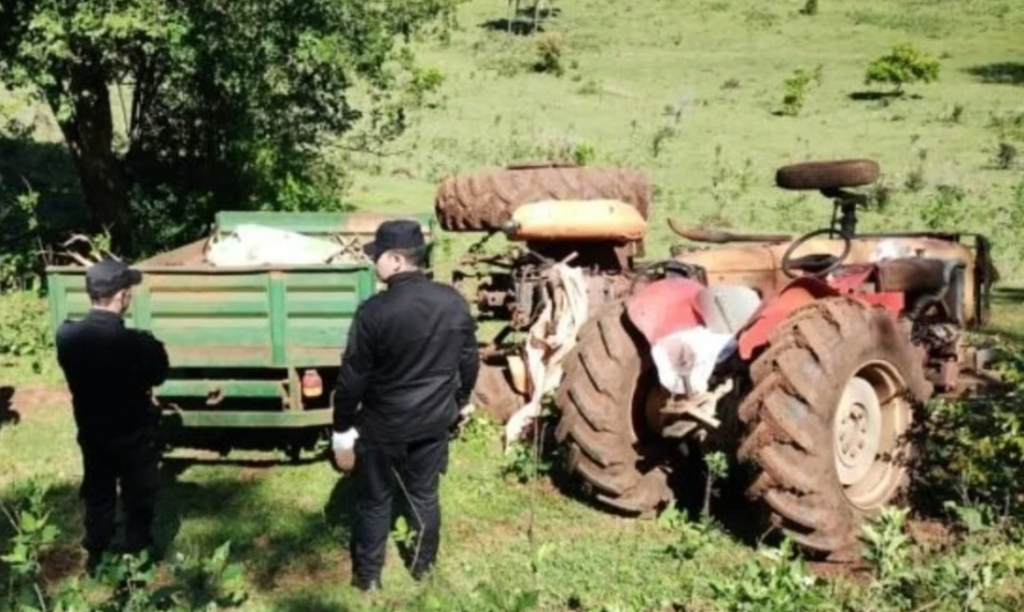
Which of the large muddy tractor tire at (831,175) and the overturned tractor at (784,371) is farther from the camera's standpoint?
the large muddy tractor tire at (831,175)

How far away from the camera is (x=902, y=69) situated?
106ft

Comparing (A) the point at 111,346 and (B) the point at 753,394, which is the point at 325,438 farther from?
(B) the point at 753,394

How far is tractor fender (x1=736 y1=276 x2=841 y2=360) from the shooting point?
5652mm

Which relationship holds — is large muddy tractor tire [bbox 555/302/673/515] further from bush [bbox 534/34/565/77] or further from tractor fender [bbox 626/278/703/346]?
bush [bbox 534/34/565/77]

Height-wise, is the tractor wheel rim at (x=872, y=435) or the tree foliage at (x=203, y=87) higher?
the tree foliage at (x=203, y=87)

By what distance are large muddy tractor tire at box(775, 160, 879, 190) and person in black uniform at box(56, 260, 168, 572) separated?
10.8 feet

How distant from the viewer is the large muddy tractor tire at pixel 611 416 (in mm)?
6062

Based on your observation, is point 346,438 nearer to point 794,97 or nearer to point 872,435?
point 872,435

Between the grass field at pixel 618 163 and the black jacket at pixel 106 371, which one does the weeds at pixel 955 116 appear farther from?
the black jacket at pixel 106 371

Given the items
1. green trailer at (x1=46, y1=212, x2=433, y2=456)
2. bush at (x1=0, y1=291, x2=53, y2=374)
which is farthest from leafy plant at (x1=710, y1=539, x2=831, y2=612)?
bush at (x1=0, y1=291, x2=53, y2=374)

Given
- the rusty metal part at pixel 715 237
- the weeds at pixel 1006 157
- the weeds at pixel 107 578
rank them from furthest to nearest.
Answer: the weeds at pixel 1006 157 → the rusty metal part at pixel 715 237 → the weeds at pixel 107 578

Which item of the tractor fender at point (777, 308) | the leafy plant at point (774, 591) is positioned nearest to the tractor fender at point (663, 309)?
the tractor fender at point (777, 308)

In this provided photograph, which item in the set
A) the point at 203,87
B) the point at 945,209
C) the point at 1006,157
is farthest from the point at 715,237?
the point at 1006,157

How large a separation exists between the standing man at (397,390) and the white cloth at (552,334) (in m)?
1.90
